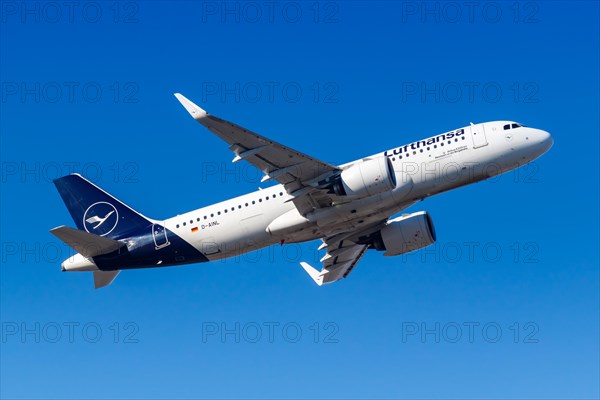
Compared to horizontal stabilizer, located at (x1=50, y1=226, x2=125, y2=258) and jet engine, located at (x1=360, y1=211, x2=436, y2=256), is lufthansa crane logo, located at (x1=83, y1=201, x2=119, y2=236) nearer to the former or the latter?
horizontal stabilizer, located at (x1=50, y1=226, x2=125, y2=258)

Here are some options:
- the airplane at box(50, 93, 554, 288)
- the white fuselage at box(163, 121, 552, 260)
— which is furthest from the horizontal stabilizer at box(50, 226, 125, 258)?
the white fuselage at box(163, 121, 552, 260)

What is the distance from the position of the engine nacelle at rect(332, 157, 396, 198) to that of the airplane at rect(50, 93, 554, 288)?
0.06 metres

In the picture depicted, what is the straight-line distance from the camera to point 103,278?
6231 cm

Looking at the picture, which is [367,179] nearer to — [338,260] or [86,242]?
[338,260]

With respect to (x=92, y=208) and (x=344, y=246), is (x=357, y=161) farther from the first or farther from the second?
(x=92, y=208)

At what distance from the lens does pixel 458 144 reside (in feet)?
182

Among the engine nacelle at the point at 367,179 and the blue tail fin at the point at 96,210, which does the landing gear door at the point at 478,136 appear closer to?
the engine nacelle at the point at 367,179

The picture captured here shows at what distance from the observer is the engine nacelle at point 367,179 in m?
53.6

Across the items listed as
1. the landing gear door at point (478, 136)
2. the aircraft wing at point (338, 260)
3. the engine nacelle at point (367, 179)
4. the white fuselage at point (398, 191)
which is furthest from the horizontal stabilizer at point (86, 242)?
the landing gear door at point (478, 136)

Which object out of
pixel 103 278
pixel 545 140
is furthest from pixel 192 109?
pixel 545 140

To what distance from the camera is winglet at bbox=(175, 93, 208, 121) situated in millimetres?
48844

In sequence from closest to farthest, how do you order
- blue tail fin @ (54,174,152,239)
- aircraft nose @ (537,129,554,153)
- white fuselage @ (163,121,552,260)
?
white fuselage @ (163,121,552,260), aircraft nose @ (537,129,554,153), blue tail fin @ (54,174,152,239)

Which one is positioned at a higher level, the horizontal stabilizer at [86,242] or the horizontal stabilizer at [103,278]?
the horizontal stabilizer at [86,242]

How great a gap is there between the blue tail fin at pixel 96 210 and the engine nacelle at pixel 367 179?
1421 cm
